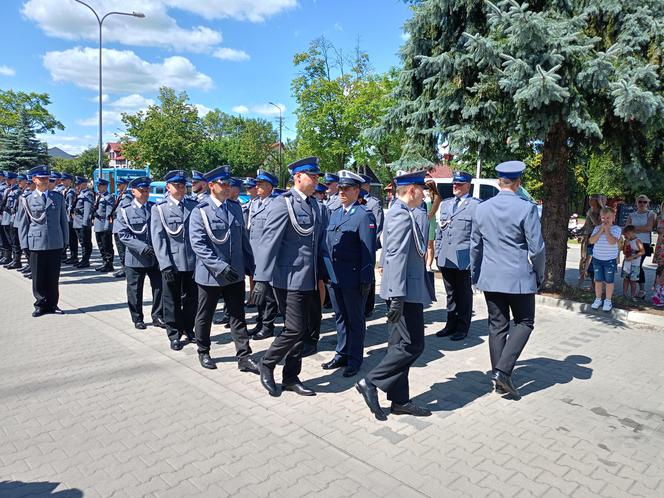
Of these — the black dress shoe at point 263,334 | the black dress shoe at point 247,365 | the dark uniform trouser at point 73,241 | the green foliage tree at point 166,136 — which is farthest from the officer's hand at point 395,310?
the green foliage tree at point 166,136

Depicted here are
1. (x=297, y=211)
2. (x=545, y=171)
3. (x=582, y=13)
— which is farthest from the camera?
(x=545, y=171)

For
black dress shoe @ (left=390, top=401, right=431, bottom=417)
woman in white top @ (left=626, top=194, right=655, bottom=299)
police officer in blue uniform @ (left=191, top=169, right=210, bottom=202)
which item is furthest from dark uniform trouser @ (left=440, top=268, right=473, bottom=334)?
woman in white top @ (left=626, top=194, right=655, bottom=299)

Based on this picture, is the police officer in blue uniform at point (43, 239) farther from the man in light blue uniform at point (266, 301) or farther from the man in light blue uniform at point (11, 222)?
the man in light blue uniform at point (11, 222)

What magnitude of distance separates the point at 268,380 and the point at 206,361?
0.99 metres

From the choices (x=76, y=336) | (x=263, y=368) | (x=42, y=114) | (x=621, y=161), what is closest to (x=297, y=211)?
(x=263, y=368)

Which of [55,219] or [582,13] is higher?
[582,13]

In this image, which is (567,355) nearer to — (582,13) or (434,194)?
(434,194)

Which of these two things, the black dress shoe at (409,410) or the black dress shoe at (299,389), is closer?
the black dress shoe at (409,410)

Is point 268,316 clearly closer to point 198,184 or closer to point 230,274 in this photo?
point 230,274

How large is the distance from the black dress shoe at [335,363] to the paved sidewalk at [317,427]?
0.18 m

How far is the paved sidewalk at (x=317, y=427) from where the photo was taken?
3.09 metres

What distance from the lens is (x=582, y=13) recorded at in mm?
7305

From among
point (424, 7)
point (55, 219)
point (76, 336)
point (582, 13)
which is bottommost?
point (76, 336)

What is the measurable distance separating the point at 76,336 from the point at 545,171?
7891mm
